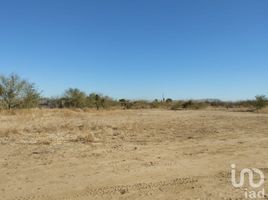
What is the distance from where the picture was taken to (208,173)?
9.16 metres

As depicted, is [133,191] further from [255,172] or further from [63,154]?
[63,154]

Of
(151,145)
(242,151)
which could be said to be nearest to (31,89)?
(151,145)

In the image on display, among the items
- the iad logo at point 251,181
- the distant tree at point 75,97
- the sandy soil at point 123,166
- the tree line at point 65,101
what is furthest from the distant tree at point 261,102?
the iad logo at point 251,181

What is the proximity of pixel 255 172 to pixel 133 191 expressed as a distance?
3.35m

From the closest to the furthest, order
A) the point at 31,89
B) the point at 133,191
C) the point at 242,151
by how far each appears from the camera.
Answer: the point at 133,191
the point at 242,151
the point at 31,89

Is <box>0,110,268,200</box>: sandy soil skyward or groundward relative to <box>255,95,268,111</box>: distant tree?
groundward

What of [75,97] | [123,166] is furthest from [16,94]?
[123,166]

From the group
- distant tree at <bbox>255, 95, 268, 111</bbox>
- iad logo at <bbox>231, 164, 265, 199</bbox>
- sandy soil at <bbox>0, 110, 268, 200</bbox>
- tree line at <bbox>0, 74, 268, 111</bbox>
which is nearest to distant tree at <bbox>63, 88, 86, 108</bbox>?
tree line at <bbox>0, 74, 268, 111</bbox>

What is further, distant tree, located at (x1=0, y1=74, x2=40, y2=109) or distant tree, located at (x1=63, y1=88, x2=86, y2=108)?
distant tree, located at (x1=63, y1=88, x2=86, y2=108)

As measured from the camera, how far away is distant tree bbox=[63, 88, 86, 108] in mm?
57656

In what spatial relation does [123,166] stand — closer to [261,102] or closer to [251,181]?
[251,181]

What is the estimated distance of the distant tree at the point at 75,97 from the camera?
57656 mm

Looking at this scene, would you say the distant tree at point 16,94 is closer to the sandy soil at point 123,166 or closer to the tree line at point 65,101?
the tree line at point 65,101

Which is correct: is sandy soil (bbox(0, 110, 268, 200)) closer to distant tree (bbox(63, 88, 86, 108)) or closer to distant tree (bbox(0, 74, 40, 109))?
distant tree (bbox(0, 74, 40, 109))
